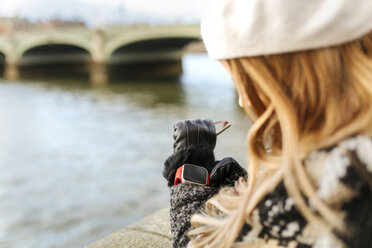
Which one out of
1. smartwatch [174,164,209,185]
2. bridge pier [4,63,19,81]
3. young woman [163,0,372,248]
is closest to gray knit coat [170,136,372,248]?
young woman [163,0,372,248]

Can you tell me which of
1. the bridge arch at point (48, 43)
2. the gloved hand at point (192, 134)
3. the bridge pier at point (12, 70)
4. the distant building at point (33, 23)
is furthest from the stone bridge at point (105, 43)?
the distant building at point (33, 23)

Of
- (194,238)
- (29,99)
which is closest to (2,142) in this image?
(29,99)

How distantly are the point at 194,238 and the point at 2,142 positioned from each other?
7861 millimetres

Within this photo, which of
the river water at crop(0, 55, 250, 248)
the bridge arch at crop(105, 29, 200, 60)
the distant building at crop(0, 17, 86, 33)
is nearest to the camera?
the river water at crop(0, 55, 250, 248)

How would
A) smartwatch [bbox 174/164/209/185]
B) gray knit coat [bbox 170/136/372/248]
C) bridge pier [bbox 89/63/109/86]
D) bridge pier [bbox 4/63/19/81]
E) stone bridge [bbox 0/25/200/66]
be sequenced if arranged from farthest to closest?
bridge pier [bbox 4/63/19/81] < bridge pier [bbox 89/63/109/86] < stone bridge [bbox 0/25/200/66] < smartwatch [bbox 174/164/209/185] < gray knit coat [bbox 170/136/372/248]

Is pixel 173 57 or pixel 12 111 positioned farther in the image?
pixel 173 57

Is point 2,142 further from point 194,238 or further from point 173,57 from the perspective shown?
point 173,57

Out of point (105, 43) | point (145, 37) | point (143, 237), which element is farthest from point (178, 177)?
point (105, 43)

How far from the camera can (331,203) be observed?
0.73m

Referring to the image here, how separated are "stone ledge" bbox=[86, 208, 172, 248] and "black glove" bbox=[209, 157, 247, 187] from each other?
85cm

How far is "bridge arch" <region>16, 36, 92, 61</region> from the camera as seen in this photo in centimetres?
2703

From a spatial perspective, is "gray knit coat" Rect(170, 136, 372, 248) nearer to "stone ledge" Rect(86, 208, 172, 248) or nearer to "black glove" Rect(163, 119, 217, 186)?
"black glove" Rect(163, 119, 217, 186)

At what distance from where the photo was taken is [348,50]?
799 millimetres

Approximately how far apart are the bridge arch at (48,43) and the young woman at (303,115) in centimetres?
2713
